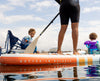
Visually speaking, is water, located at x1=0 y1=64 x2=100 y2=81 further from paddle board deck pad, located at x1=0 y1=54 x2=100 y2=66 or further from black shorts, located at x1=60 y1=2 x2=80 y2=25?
black shorts, located at x1=60 y1=2 x2=80 y2=25

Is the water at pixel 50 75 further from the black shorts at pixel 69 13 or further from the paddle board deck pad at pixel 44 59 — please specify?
the black shorts at pixel 69 13

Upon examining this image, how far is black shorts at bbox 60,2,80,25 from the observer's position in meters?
5.82

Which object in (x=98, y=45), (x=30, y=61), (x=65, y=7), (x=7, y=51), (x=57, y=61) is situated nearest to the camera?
(x=30, y=61)

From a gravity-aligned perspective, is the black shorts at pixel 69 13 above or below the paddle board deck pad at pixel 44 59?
above

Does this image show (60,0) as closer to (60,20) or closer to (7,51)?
(60,20)

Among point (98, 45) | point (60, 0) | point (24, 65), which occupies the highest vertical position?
point (60, 0)

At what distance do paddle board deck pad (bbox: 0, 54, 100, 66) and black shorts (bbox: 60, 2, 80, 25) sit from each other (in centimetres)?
127

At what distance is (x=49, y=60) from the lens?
514 centimetres

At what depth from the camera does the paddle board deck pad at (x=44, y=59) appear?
15.5 ft

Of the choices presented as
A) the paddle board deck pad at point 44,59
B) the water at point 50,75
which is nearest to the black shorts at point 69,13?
the paddle board deck pad at point 44,59

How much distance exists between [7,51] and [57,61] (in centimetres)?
503

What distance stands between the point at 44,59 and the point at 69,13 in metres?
1.93

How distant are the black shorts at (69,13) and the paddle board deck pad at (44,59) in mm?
1268

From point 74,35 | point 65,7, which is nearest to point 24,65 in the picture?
point 74,35
